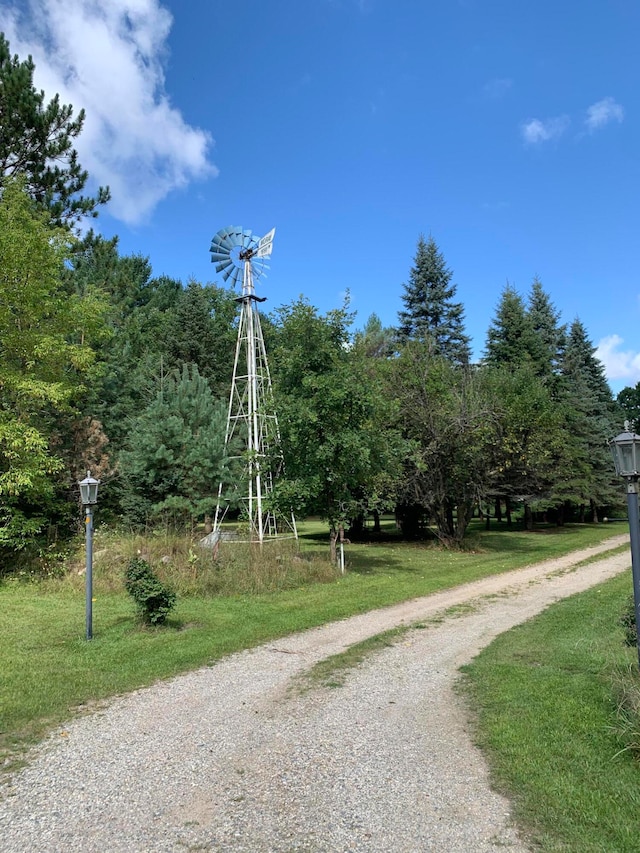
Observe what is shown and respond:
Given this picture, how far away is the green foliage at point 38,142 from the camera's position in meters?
16.9

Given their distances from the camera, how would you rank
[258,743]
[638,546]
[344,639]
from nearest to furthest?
[258,743]
[638,546]
[344,639]

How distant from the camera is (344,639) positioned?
8211 millimetres

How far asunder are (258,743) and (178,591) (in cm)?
727

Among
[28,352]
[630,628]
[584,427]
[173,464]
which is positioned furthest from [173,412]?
[584,427]

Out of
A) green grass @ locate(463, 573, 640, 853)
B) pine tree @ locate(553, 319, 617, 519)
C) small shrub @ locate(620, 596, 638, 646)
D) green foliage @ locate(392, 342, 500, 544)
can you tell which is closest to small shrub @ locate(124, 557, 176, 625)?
green grass @ locate(463, 573, 640, 853)

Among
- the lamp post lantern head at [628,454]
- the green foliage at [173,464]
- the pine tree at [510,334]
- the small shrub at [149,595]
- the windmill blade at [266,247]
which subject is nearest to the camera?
the lamp post lantern head at [628,454]

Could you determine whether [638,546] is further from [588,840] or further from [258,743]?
[258,743]

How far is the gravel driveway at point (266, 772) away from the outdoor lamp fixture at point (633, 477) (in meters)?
2.04

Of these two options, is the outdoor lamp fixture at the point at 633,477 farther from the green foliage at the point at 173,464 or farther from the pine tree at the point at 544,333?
the pine tree at the point at 544,333

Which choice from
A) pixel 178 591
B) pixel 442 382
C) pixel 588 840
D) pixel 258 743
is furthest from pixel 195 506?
pixel 588 840

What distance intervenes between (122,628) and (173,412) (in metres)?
9.86

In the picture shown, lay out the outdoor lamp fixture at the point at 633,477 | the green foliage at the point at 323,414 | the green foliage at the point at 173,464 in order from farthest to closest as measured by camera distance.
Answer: the green foliage at the point at 173,464 → the green foliage at the point at 323,414 → the outdoor lamp fixture at the point at 633,477

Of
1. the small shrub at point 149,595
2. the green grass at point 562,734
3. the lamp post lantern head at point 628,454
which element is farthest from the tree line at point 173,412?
the lamp post lantern head at point 628,454

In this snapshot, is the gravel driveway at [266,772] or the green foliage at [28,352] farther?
the green foliage at [28,352]
